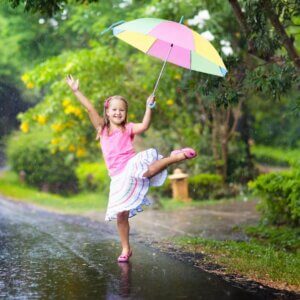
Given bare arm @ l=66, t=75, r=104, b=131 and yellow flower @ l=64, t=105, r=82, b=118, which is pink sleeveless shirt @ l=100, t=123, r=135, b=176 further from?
yellow flower @ l=64, t=105, r=82, b=118

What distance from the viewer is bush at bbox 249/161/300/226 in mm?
8336

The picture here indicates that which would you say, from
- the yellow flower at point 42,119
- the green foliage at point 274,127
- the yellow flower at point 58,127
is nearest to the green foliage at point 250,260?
the yellow flower at point 42,119

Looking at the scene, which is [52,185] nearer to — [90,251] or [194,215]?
[194,215]

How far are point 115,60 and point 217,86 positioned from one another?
6.53m

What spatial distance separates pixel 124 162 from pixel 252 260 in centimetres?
172

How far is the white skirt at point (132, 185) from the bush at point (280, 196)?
283 cm

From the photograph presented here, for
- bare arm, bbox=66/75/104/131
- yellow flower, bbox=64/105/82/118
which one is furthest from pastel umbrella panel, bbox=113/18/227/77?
yellow flower, bbox=64/105/82/118

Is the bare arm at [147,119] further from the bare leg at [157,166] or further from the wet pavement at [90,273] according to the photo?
the wet pavement at [90,273]

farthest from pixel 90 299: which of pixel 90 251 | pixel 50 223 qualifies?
pixel 50 223

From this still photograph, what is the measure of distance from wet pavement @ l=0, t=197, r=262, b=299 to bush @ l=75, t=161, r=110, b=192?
9064 millimetres

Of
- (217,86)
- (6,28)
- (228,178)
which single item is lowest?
(228,178)

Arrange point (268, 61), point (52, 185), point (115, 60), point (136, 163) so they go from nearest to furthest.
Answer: point (136, 163), point (268, 61), point (115, 60), point (52, 185)

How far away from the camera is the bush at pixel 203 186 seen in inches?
606

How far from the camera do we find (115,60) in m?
13.6
